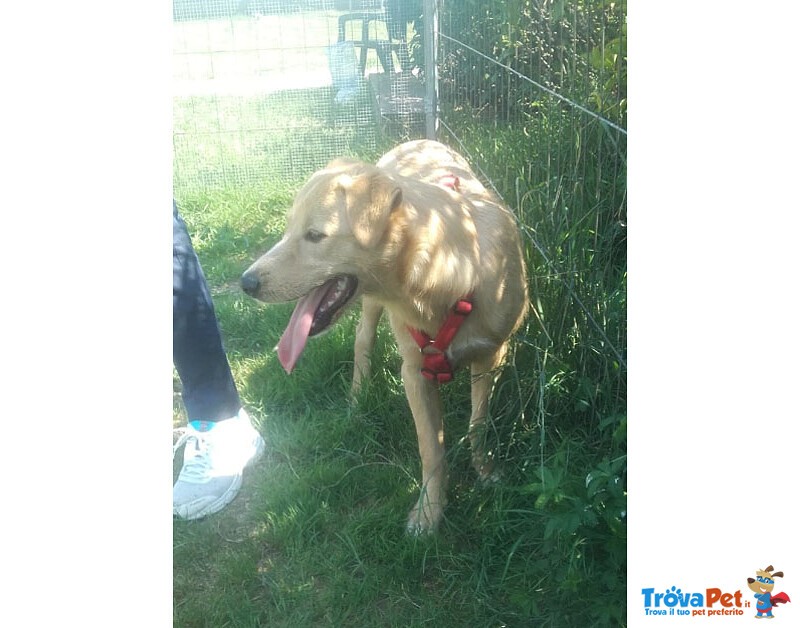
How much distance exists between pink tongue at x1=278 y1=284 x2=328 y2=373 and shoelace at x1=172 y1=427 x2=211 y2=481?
29.1 inches

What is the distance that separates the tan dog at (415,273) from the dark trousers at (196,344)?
401mm

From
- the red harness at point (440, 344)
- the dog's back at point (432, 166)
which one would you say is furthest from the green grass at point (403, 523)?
the dog's back at point (432, 166)

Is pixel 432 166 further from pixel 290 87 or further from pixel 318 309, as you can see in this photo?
pixel 290 87

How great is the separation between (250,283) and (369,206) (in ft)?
1.43

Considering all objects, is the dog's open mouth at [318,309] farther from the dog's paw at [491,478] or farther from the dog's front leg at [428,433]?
the dog's paw at [491,478]

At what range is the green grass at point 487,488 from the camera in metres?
2.16

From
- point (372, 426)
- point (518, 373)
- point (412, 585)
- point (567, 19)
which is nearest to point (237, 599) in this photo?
point (412, 585)

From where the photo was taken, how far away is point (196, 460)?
301cm

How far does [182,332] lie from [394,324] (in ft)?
2.53

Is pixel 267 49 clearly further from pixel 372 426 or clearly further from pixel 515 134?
pixel 372 426

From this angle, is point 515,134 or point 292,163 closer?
point 515,134

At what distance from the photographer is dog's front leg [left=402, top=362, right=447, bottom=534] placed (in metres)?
2.67

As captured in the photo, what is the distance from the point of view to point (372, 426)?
3146 mm
